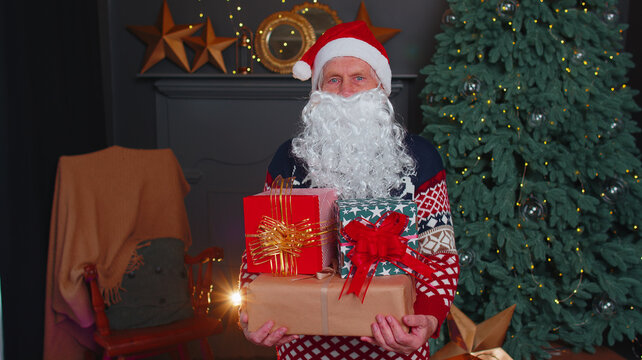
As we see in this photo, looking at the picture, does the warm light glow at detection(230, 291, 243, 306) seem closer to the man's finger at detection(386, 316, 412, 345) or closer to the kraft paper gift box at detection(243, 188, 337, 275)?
the kraft paper gift box at detection(243, 188, 337, 275)

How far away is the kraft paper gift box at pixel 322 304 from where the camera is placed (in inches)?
37.2

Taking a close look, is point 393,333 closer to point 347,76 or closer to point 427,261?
point 427,261

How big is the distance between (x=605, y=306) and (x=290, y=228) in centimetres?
245

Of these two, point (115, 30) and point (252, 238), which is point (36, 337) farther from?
point (115, 30)

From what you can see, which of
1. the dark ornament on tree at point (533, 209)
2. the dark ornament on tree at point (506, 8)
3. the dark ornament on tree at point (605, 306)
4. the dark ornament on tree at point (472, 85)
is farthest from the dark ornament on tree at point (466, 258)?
the dark ornament on tree at point (506, 8)

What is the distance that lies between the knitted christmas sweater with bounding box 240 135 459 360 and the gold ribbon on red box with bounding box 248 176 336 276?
0.68 ft

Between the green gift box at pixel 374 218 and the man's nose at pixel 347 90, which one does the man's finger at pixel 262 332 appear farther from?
the man's nose at pixel 347 90

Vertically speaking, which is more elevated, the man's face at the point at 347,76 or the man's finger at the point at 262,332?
the man's face at the point at 347,76

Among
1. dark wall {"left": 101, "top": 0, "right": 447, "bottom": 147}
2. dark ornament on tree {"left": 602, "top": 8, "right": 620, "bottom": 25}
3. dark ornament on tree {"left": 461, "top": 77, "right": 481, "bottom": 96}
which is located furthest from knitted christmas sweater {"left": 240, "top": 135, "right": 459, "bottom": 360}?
dark wall {"left": 101, "top": 0, "right": 447, "bottom": 147}

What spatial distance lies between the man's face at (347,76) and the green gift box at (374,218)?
0.55 metres

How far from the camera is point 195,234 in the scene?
391 cm

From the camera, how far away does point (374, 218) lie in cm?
98

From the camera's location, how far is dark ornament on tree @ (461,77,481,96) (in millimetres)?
2592

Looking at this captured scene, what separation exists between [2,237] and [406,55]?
3015 millimetres
